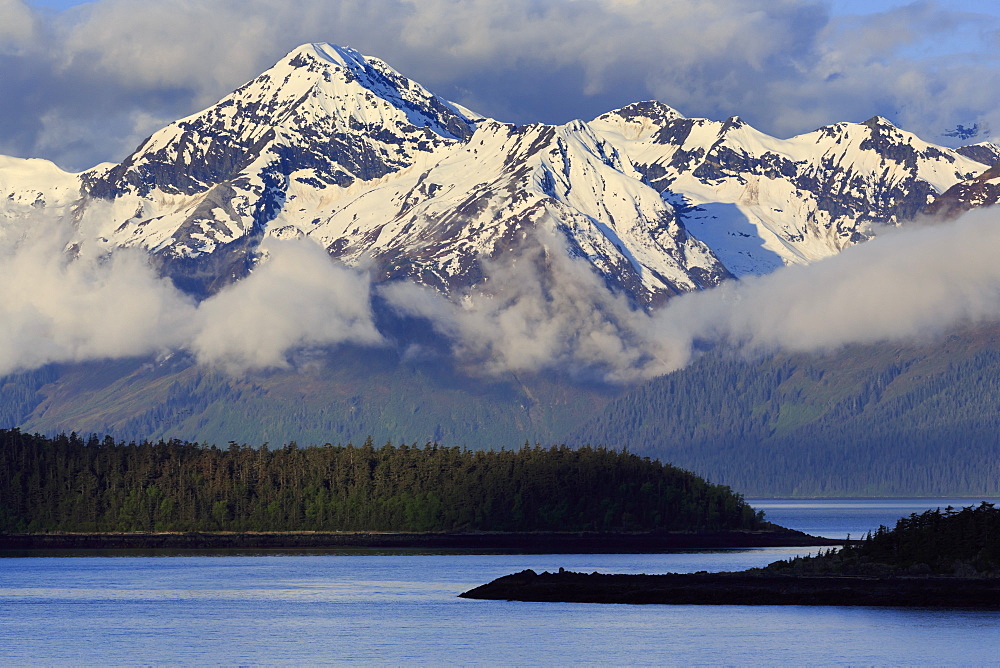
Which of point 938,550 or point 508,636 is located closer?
point 508,636

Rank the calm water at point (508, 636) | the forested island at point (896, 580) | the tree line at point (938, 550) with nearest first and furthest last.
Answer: the calm water at point (508, 636), the forested island at point (896, 580), the tree line at point (938, 550)

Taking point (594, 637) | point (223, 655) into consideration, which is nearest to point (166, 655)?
point (223, 655)

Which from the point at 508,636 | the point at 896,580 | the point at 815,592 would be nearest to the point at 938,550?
the point at 896,580

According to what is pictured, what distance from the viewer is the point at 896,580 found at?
189500 millimetres

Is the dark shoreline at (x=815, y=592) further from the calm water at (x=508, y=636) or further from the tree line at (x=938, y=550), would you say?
the tree line at (x=938, y=550)

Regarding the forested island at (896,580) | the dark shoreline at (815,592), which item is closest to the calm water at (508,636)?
the dark shoreline at (815,592)

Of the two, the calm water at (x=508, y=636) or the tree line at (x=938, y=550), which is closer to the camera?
the calm water at (x=508, y=636)

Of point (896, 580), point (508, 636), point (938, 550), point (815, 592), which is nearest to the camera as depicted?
point (508, 636)

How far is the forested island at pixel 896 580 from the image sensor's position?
595ft

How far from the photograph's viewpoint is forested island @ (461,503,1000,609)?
595 ft

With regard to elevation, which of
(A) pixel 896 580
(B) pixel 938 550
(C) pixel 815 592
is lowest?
(C) pixel 815 592

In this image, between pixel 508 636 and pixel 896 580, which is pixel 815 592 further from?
pixel 508 636

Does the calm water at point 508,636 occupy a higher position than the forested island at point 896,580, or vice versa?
the forested island at point 896,580

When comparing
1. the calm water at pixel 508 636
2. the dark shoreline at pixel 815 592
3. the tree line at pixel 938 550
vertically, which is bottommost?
the calm water at pixel 508 636
